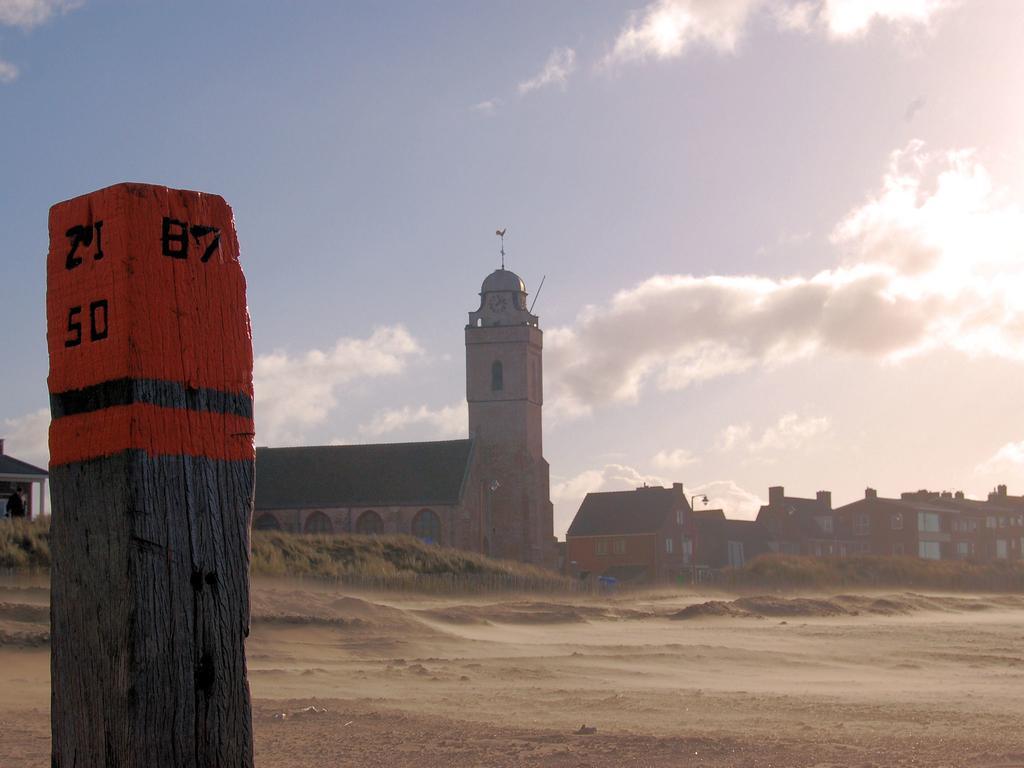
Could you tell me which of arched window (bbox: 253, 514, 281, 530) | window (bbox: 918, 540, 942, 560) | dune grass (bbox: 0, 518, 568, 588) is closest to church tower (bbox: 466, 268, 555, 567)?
arched window (bbox: 253, 514, 281, 530)

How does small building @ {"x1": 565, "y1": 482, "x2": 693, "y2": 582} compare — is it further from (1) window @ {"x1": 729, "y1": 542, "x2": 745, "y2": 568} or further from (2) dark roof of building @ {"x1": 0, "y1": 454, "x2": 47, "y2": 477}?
(2) dark roof of building @ {"x1": 0, "y1": 454, "x2": 47, "y2": 477}

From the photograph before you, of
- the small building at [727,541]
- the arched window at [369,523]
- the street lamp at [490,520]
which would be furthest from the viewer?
the small building at [727,541]

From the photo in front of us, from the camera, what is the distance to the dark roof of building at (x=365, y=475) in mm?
73812

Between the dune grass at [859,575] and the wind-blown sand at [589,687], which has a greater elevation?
the wind-blown sand at [589,687]

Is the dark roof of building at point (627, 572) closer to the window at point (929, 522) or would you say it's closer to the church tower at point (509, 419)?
the church tower at point (509, 419)

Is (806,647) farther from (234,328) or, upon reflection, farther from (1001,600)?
(1001,600)

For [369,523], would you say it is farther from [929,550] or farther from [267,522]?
[929,550]

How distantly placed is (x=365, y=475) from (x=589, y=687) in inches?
2344

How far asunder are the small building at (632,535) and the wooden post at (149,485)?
237 feet

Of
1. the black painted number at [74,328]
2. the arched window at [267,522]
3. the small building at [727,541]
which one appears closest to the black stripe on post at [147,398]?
the black painted number at [74,328]

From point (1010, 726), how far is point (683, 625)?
17810 millimetres

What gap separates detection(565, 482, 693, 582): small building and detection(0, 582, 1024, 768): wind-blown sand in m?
43.6

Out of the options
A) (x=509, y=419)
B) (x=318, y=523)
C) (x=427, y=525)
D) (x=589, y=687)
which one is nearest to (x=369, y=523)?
(x=318, y=523)

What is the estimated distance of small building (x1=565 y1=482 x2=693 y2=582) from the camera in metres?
76.4
